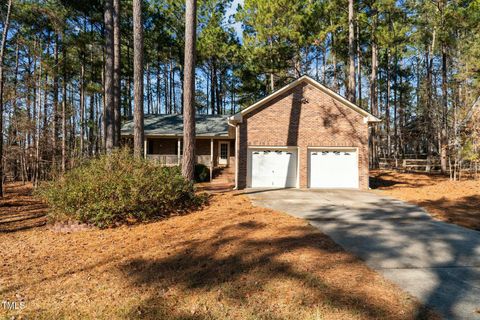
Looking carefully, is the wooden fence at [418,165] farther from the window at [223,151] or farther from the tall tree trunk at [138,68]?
the tall tree trunk at [138,68]

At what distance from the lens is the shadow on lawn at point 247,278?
128 inches

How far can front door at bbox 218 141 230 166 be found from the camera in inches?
834

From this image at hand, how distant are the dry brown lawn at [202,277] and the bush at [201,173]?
1150 cm

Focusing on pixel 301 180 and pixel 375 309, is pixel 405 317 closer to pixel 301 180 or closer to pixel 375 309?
pixel 375 309

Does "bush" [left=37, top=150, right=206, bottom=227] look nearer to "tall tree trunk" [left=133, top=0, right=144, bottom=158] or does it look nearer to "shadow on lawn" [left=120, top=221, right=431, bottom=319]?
"tall tree trunk" [left=133, top=0, right=144, bottom=158]

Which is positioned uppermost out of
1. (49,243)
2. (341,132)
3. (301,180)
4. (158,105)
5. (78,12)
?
(78,12)

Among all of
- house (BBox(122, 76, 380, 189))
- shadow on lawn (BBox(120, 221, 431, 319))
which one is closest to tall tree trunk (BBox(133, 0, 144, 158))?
house (BBox(122, 76, 380, 189))

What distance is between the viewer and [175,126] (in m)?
21.3

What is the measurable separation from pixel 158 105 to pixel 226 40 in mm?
15163

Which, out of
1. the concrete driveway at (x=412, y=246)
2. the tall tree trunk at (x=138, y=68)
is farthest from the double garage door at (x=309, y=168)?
the tall tree trunk at (x=138, y=68)

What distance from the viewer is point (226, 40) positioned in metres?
26.6

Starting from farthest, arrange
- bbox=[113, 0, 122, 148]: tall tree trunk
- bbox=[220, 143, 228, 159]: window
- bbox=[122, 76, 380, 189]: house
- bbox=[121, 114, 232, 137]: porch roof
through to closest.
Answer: bbox=[220, 143, 228, 159]: window
bbox=[121, 114, 232, 137]: porch roof
bbox=[113, 0, 122, 148]: tall tree trunk
bbox=[122, 76, 380, 189]: house

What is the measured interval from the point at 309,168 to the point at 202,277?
10.9 meters

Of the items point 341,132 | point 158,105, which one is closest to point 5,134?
point 341,132
